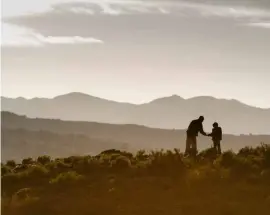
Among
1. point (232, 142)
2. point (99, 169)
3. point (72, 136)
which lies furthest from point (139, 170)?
point (232, 142)

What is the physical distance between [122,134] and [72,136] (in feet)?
116

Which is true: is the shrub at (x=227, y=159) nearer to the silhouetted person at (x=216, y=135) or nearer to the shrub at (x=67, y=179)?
the silhouetted person at (x=216, y=135)

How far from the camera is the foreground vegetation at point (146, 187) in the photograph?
1549 centimetres

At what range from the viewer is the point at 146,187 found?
17.1 metres

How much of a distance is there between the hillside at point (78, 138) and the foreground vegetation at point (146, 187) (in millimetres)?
74719

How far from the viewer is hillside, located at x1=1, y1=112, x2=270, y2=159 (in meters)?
117

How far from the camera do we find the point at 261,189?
1683cm

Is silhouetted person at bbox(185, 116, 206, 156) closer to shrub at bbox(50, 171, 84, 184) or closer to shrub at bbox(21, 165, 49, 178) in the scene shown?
shrub at bbox(50, 171, 84, 184)

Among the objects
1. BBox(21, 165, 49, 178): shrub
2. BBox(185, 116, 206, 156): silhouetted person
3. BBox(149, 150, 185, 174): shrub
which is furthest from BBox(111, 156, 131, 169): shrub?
BBox(185, 116, 206, 156): silhouetted person

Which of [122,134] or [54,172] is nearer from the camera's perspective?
[54,172]

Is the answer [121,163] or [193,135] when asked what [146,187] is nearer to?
[121,163]

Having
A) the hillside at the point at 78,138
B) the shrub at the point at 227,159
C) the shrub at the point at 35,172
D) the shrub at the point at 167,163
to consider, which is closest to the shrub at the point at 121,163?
the shrub at the point at 167,163

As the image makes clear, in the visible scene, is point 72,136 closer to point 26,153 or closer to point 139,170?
point 26,153

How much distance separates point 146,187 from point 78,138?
4876 inches
